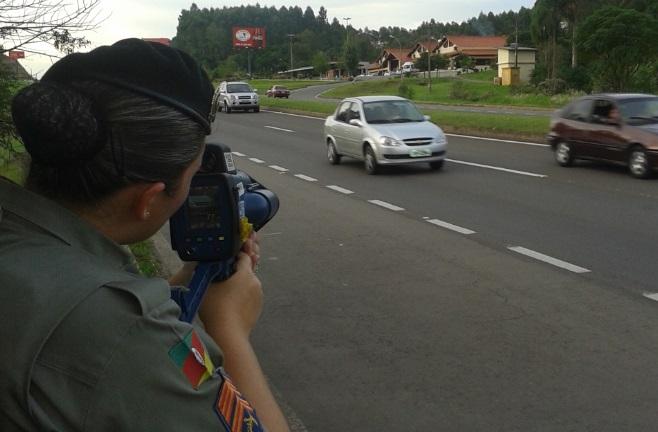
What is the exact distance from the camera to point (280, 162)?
739 inches

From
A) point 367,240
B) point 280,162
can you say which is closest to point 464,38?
point 280,162

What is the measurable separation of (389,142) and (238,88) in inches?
1252

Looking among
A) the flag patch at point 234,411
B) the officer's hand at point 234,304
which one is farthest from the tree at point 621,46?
the flag patch at point 234,411

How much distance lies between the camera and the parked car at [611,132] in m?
13.4

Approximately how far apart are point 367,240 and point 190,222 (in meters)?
7.55

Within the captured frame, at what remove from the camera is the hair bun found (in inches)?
48.3

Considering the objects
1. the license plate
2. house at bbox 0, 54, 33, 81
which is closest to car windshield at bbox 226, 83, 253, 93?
the license plate

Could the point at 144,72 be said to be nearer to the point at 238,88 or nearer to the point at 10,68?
the point at 10,68

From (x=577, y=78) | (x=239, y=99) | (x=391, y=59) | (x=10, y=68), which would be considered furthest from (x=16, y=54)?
(x=391, y=59)

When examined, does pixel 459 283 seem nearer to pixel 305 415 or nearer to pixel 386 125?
pixel 305 415

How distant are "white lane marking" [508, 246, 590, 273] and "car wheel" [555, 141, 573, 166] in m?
7.53

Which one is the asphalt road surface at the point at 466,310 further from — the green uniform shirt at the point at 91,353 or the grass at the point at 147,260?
the green uniform shirt at the point at 91,353

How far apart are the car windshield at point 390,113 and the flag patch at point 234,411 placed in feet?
50.2

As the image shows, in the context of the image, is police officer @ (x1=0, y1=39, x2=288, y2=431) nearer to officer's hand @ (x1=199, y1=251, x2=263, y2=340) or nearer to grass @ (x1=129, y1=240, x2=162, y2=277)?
officer's hand @ (x1=199, y1=251, x2=263, y2=340)
